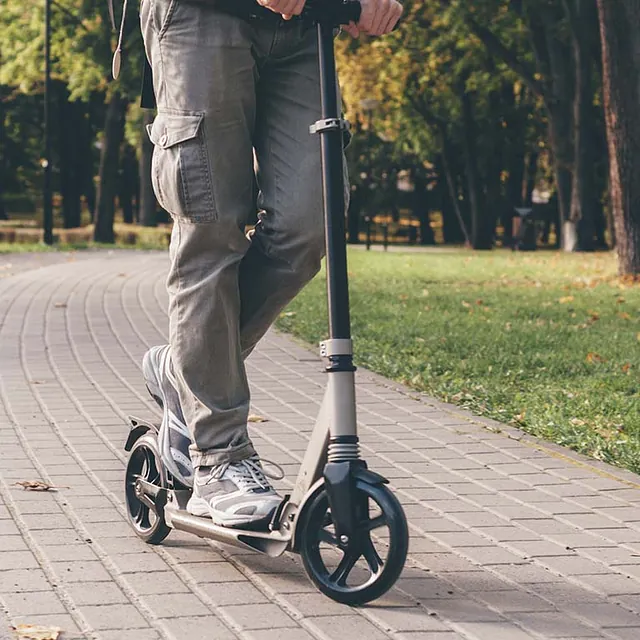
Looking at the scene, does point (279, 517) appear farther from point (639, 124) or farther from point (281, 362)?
point (639, 124)

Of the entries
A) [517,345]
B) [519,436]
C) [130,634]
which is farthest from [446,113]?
[130,634]

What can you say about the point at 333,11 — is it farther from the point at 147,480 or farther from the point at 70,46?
the point at 70,46

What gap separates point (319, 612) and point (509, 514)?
56.2 inches

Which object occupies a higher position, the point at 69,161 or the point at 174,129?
the point at 69,161

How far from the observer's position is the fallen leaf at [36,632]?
11.0 feet

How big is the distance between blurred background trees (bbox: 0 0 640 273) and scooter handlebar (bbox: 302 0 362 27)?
14.3 m

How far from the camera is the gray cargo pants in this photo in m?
3.88

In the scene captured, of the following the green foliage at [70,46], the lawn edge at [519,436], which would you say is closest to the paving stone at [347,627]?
the lawn edge at [519,436]

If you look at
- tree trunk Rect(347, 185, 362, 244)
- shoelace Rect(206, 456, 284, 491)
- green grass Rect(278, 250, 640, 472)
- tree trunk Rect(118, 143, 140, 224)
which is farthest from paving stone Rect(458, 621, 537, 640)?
tree trunk Rect(118, 143, 140, 224)

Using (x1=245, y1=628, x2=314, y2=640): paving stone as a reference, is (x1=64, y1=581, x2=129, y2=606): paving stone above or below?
above

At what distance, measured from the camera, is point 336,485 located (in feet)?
11.4

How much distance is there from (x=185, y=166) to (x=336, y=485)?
983 millimetres

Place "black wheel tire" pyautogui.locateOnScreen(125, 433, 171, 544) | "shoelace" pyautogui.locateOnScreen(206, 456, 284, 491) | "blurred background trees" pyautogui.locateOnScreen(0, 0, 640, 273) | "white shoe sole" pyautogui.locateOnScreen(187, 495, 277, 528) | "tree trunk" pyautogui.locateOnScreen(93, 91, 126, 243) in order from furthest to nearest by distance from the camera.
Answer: "tree trunk" pyautogui.locateOnScreen(93, 91, 126, 243) < "blurred background trees" pyautogui.locateOnScreen(0, 0, 640, 273) < "black wheel tire" pyautogui.locateOnScreen(125, 433, 171, 544) < "shoelace" pyautogui.locateOnScreen(206, 456, 284, 491) < "white shoe sole" pyautogui.locateOnScreen(187, 495, 277, 528)

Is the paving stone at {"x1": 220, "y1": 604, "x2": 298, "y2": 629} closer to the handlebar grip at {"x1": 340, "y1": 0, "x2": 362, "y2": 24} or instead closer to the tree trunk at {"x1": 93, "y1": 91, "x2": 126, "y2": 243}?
the handlebar grip at {"x1": 340, "y1": 0, "x2": 362, "y2": 24}
